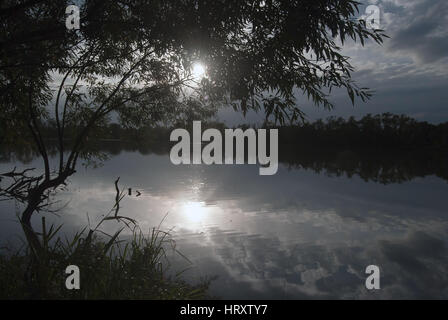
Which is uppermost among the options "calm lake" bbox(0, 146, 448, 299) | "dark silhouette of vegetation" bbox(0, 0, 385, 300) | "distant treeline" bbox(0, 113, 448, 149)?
"distant treeline" bbox(0, 113, 448, 149)

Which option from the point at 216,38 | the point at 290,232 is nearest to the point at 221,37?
the point at 216,38

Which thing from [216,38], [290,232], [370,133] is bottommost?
[290,232]

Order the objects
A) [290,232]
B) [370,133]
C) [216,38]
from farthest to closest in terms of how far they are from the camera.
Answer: [370,133], [290,232], [216,38]

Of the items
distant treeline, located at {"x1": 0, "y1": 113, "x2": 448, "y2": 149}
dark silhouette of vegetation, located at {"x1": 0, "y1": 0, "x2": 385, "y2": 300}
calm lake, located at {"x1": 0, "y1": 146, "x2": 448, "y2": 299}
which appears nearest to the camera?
dark silhouette of vegetation, located at {"x1": 0, "y1": 0, "x2": 385, "y2": 300}

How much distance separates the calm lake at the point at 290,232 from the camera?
760 centimetres

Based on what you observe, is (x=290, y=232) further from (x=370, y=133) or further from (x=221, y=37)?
(x=370, y=133)

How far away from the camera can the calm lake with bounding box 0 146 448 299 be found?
760 centimetres

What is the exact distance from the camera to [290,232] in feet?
39.9

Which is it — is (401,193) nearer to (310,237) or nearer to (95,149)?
(310,237)

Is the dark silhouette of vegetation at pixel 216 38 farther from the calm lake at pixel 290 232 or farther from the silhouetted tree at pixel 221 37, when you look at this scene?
the calm lake at pixel 290 232

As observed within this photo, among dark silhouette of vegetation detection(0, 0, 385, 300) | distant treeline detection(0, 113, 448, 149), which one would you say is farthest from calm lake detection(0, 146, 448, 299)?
distant treeline detection(0, 113, 448, 149)

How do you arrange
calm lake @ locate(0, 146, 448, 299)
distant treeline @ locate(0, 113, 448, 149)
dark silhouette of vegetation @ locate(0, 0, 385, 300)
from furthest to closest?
distant treeline @ locate(0, 113, 448, 149) → calm lake @ locate(0, 146, 448, 299) → dark silhouette of vegetation @ locate(0, 0, 385, 300)

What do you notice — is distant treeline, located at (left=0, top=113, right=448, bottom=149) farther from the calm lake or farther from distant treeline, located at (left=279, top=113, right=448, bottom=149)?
the calm lake
